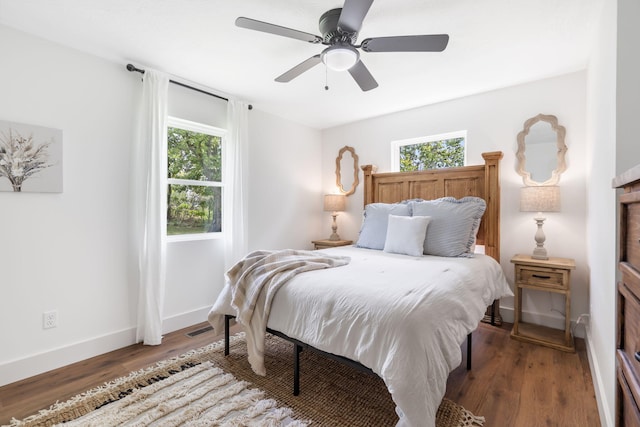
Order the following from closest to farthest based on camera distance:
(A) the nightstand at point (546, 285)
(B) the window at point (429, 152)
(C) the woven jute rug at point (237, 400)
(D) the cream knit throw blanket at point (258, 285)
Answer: (C) the woven jute rug at point (237, 400) < (D) the cream knit throw blanket at point (258, 285) < (A) the nightstand at point (546, 285) < (B) the window at point (429, 152)

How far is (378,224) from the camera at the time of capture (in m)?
3.25

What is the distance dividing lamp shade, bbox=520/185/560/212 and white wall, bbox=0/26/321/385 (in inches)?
131

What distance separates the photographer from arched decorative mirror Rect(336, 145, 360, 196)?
432cm

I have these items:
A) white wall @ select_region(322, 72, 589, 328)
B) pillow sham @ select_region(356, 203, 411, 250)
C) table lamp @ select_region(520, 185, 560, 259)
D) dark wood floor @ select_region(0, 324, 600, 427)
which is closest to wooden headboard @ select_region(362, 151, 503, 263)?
white wall @ select_region(322, 72, 589, 328)

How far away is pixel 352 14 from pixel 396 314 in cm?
160

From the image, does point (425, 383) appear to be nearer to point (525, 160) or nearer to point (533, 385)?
point (533, 385)

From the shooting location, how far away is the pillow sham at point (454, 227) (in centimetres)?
277

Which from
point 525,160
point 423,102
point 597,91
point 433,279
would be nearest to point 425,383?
point 433,279

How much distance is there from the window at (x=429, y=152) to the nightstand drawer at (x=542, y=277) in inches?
53.8

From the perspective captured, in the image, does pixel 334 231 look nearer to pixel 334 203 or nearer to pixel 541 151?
pixel 334 203

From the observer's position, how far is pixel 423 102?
3.57m

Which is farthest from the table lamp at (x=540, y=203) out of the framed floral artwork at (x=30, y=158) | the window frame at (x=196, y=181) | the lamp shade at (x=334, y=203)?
the framed floral artwork at (x=30, y=158)

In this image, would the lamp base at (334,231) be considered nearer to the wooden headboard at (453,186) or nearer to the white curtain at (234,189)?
the wooden headboard at (453,186)

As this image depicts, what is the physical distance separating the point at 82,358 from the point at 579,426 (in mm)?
3328
